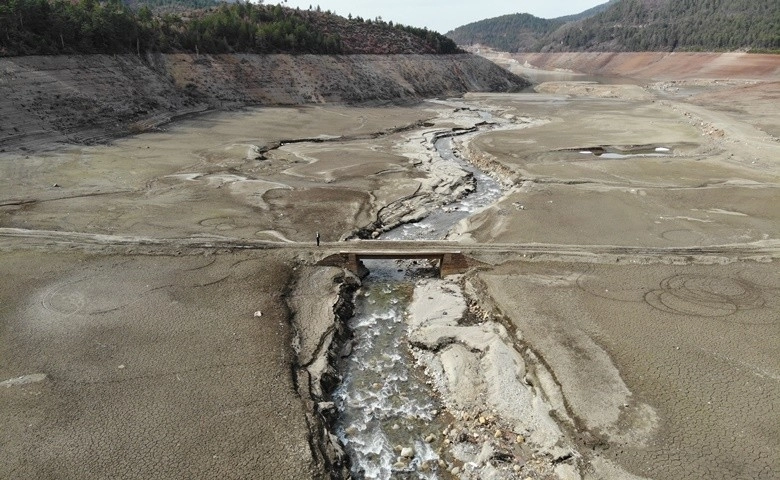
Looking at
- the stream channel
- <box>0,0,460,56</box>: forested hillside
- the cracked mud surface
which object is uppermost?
<box>0,0,460,56</box>: forested hillside

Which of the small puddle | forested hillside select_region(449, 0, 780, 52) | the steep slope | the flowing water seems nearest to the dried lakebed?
the flowing water

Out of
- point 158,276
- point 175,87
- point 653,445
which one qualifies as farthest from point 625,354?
point 175,87

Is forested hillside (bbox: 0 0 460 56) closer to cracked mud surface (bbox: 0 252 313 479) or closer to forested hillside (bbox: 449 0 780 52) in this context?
cracked mud surface (bbox: 0 252 313 479)

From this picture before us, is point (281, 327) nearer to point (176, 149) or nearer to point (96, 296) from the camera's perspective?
point (96, 296)

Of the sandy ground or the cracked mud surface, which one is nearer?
the cracked mud surface

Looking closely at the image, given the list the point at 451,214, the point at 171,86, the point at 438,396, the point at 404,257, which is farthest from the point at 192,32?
the point at 438,396

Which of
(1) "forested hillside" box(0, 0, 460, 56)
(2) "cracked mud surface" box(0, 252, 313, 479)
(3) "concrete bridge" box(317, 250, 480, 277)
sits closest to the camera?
(2) "cracked mud surface" box(0, 252, 313, 479)
